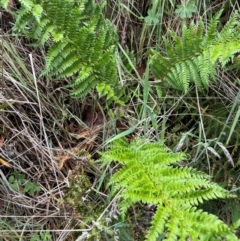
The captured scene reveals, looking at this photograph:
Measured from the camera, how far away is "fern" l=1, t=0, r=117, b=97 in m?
1.73

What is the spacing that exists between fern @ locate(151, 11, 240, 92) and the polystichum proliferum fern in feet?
1.05

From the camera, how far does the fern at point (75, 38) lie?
1.73 meters

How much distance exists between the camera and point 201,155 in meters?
1.79

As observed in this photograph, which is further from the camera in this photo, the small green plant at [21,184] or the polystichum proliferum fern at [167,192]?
the small green plant at [21,184]

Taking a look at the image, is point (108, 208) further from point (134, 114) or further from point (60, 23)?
point (60, 23)

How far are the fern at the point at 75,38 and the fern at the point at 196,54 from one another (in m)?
0.20

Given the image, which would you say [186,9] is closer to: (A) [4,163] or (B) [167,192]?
(B) [167,192]

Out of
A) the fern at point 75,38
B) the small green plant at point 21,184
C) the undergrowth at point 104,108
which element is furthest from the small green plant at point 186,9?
the small green plant at point 21,184

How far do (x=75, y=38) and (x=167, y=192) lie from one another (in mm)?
736

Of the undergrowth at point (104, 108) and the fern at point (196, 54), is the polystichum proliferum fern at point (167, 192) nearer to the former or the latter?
the undergrowth at point (104, 108)

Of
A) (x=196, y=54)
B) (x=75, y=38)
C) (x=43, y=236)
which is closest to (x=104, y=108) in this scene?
(x=75, y=38)

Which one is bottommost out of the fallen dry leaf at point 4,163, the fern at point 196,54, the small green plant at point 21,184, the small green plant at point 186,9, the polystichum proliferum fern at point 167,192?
the small green plant at point 21,184

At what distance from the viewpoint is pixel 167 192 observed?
1384 millimetres

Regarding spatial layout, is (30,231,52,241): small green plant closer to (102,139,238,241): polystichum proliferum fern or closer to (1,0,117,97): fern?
(102,139,238,241): polystichum proliferum fern
